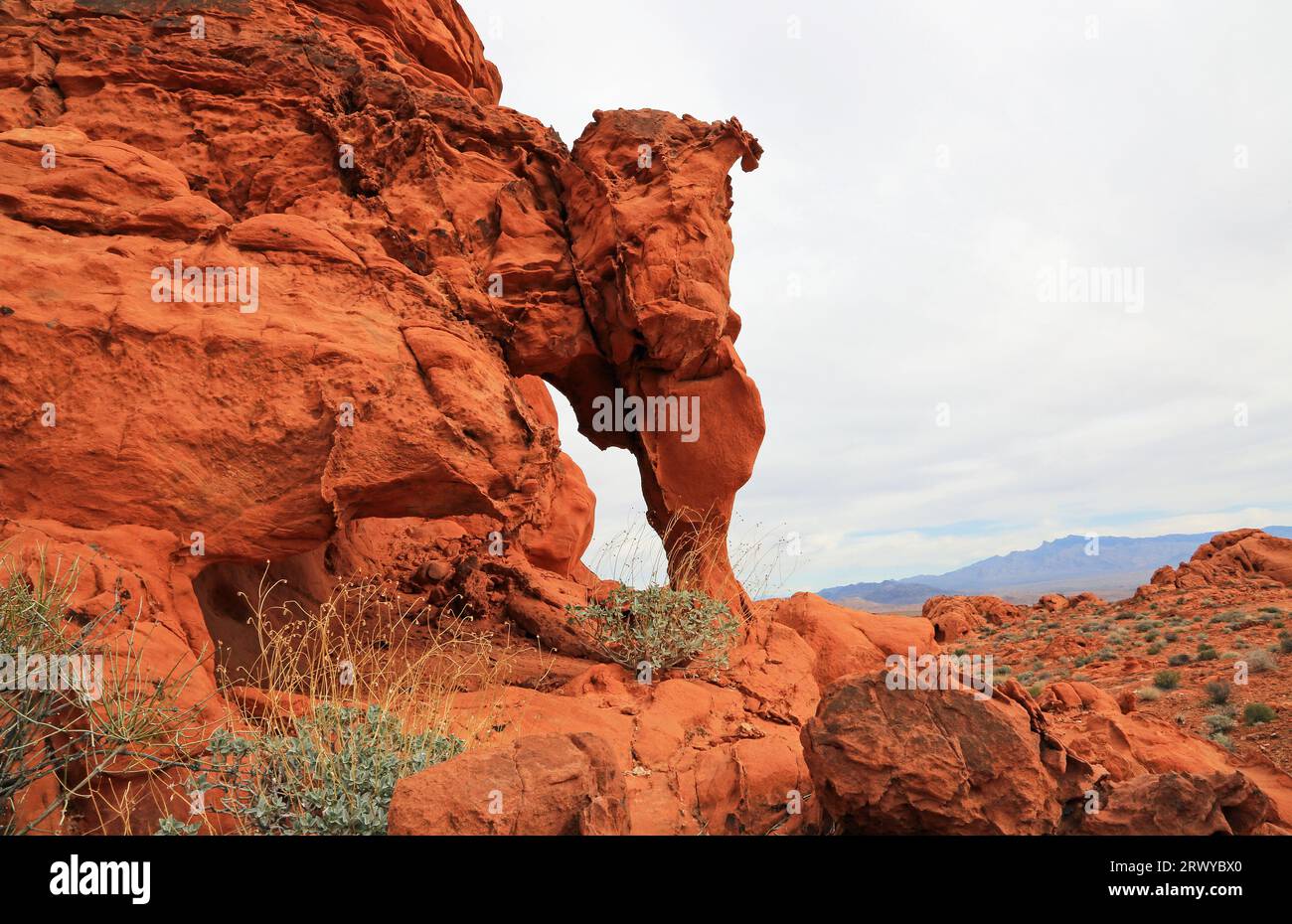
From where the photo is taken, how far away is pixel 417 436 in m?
5.64

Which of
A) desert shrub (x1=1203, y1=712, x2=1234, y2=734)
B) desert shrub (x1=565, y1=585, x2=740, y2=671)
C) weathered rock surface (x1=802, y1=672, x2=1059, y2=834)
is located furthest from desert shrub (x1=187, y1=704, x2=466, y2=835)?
desert shrub (x1=1203, y1=712, x2=1234, y2=734)

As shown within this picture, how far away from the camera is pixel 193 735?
402 cm

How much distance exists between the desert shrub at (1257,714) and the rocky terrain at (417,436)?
39 cm

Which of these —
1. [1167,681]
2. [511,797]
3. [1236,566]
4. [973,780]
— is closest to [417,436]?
[511,797]

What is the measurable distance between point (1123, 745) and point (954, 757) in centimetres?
359

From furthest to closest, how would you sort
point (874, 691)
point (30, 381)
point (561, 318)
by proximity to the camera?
point (561, 318) < point (30, 381) < point (874, 691)

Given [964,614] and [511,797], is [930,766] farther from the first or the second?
[964,614]

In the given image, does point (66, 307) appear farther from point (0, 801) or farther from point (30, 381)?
point (0, 801)

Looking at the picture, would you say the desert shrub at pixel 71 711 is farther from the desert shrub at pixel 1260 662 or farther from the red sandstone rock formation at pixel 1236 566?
the red sandstone rock formation at pixel 1236 566

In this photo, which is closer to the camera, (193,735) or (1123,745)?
(193,735)

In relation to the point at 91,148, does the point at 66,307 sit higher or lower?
lower

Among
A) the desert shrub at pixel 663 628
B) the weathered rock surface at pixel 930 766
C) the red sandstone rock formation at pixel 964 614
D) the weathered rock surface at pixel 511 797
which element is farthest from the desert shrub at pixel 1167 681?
the weathered rock surface at pixel 511 797

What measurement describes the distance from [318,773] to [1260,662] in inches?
475

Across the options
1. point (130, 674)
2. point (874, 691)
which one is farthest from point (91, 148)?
point (874, 691)
